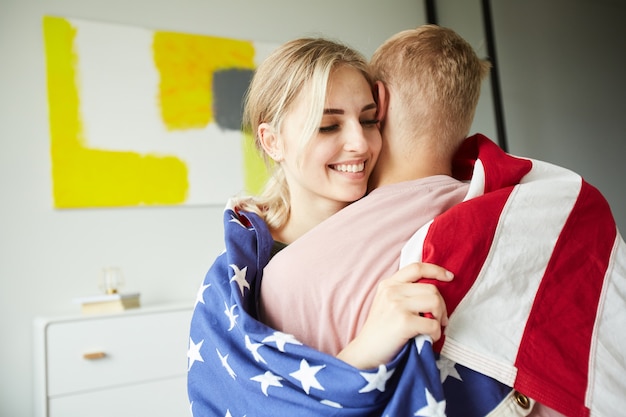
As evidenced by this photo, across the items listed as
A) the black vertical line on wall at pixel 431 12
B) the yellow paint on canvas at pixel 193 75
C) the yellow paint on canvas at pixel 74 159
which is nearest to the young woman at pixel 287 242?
the yellow paint on canvas at pixel 74 159

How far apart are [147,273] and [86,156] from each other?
2.31 ft

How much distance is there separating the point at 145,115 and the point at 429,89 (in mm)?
2453

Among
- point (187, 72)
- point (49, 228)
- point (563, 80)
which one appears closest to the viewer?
point (49, 228)

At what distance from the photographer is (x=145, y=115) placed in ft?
10.5

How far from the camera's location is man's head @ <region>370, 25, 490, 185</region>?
107cm

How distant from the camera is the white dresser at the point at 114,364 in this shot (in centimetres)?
247

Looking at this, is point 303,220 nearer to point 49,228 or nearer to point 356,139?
point 356,139

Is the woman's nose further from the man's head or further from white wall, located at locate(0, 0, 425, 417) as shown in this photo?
white wall, located at locate(0, 0, 425, 417)

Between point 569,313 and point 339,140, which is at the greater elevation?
point 339,140

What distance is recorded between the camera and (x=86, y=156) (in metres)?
3.05

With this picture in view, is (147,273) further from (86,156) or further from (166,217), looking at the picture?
(86,156)

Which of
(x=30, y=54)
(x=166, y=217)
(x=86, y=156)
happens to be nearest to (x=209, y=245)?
(x=166, y=217)

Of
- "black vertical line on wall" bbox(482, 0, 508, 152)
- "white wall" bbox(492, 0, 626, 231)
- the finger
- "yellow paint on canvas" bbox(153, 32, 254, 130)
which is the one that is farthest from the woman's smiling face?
"white wall" bbox(492, 0, 626, 231)

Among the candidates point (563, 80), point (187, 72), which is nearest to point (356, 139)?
point (187, 72)
